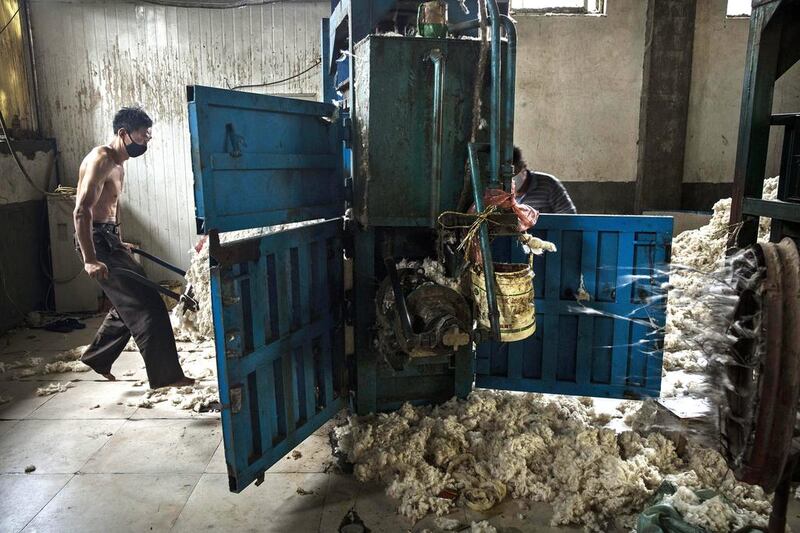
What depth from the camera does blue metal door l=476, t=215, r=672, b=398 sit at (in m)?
3.04

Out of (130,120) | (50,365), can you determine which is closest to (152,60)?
(130,120)

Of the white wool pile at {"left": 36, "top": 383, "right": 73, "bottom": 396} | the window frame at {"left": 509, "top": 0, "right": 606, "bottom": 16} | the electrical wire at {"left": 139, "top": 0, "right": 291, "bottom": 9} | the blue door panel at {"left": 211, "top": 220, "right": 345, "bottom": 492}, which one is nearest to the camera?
the blue door panel at {"left": 211, "top": 220, "right": 345, "bottom": 492}

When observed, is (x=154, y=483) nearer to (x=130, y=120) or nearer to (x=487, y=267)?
(x=487, y=267)

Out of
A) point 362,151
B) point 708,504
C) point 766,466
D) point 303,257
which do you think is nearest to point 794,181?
point 708,504

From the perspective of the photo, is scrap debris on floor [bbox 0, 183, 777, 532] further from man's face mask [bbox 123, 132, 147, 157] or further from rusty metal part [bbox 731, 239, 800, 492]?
man's face mask [bbox 123, 132, 147, 157]

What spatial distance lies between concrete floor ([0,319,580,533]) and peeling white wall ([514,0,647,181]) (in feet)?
15.8

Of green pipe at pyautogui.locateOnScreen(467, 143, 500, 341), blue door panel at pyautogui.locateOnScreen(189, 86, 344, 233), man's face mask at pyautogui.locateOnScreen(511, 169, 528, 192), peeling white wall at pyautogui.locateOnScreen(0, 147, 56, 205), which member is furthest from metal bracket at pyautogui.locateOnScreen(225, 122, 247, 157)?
peeling white wall at pyautogui.locateOnScreen(0, 147, 56, 205)

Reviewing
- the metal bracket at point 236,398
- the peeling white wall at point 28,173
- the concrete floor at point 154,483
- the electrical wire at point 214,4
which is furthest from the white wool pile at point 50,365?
the electrical wire at point 214,4

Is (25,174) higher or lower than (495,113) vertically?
lower

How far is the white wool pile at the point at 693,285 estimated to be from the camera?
141 centimetres

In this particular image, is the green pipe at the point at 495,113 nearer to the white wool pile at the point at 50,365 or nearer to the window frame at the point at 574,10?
the white wool pile at the point at 50,365

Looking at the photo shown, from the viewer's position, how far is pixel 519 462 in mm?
2658

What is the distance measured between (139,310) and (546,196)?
286 centimetres

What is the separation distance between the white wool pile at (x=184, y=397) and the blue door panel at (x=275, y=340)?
1080mm
